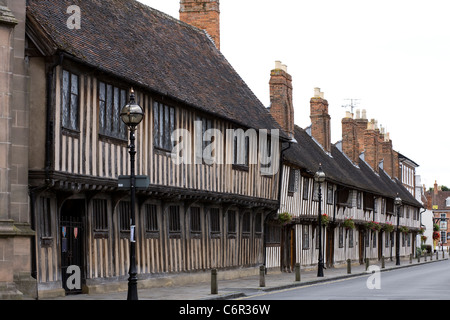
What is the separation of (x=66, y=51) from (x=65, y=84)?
102 cm

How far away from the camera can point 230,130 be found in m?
29.0

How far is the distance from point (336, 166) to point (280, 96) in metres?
11.5

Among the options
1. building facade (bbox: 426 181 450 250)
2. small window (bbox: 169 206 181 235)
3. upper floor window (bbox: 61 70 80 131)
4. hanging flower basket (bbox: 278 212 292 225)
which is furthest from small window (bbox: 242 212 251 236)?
building facade (bbox: 426 181 450 250)

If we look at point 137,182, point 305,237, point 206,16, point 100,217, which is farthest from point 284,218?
point 137,182

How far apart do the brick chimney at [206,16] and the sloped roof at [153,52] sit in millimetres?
874

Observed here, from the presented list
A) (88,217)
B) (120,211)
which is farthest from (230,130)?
(88,217)

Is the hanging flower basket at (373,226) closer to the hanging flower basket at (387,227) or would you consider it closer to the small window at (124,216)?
the hanging flower basket at (387,227)

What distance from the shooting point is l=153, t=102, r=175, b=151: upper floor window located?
23750 mm

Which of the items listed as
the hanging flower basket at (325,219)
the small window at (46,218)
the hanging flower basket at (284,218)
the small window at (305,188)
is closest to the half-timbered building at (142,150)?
the small window at (46,218)

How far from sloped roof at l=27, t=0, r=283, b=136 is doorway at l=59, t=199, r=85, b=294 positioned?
3.49 meters
